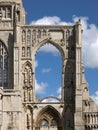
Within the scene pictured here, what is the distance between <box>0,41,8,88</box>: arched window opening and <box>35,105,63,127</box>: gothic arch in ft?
19.2

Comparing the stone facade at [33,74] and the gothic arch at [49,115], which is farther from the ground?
the stone facade at [33,74]

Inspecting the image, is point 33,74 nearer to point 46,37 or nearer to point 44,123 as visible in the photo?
Result: point 46,37

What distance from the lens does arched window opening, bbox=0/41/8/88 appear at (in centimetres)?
7125

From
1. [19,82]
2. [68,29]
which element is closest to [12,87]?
[19,82]

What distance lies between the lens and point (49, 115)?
71.1m

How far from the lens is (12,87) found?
7025 cm

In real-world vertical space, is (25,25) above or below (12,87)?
above

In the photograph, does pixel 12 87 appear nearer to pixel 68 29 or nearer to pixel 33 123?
pixel 33 123

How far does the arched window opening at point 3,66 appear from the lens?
7125 cm

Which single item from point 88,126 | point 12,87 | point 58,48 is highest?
point 58,48

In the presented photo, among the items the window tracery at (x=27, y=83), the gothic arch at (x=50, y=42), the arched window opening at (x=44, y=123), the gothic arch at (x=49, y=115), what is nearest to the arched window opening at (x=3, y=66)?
the window tracery at (x=27, y=83)

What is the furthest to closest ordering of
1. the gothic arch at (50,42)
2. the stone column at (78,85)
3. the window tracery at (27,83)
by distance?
the gothic arch at (50,42) < the window tracery at (27,83) < the stone column at (78,85)

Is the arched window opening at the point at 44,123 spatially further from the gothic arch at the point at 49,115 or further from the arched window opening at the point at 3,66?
the arched window opening at the point at 3,66

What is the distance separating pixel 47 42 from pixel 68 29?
3265mm
